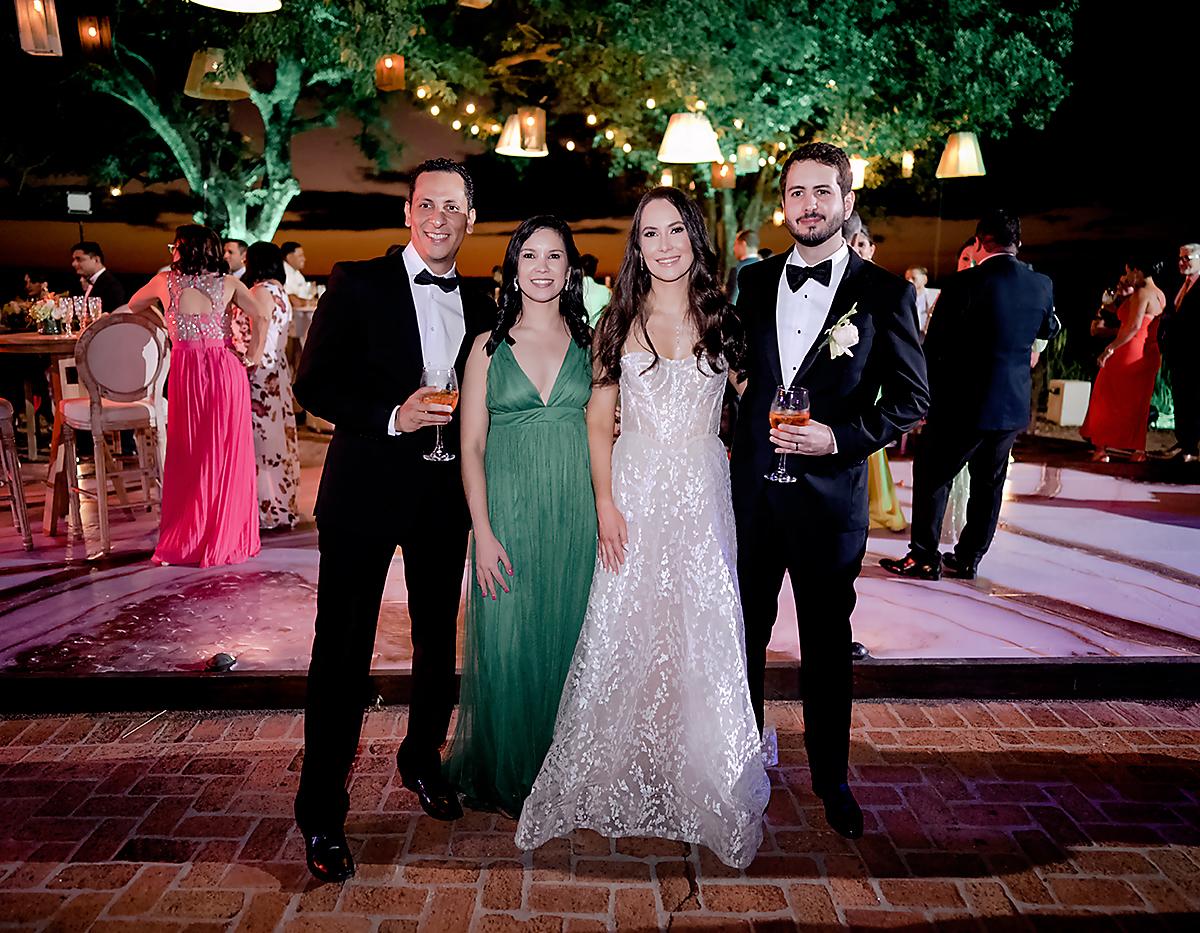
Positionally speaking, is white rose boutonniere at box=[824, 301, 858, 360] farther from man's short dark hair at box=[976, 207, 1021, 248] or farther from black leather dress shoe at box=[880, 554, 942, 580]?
black leather dress shoe at box=[880, 554, 942, 580]

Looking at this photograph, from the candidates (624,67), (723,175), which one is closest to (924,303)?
(723,175)

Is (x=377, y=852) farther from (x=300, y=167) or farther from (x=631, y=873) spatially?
(x=300, y=167)

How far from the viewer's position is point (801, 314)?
267 centimetres

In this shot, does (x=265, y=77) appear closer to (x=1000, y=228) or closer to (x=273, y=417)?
(x=273, y=417)

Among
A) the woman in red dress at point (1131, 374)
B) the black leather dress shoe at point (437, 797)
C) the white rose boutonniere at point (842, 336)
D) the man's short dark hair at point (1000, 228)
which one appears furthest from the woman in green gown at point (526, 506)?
the woman in red dress at point (1131, 374)

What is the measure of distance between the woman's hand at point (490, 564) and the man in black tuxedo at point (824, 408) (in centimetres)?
76

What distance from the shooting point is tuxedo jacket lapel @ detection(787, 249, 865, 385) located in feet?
8.66

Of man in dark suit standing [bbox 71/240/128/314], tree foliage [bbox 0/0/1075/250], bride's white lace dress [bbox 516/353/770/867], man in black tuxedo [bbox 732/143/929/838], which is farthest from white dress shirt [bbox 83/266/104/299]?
man in black tuxedo [bbox 732/143/929/838]

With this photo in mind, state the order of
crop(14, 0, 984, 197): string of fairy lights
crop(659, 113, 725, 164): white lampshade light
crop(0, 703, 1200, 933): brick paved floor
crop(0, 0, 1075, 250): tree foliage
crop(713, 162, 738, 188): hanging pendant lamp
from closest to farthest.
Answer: crop(0, 703, 1200, 933): brick paved floor
crop(14, 0, 984, 197): string of fairy lights
crop(659, 113, 725, 164): white lampshade light
crop(0, 0, 1075, 250): tree foliage
crop(713, 162, 738, 188): hanging pendant lamp

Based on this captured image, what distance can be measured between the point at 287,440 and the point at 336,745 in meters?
3.87

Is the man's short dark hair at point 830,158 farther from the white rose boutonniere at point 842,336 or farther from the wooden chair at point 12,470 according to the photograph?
the wooden chair at point 12,470

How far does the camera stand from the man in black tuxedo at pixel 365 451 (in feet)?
8.05

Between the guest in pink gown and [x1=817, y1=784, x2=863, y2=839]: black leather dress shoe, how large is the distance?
382 centimetres

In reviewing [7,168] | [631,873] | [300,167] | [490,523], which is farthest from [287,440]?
[7,168]
